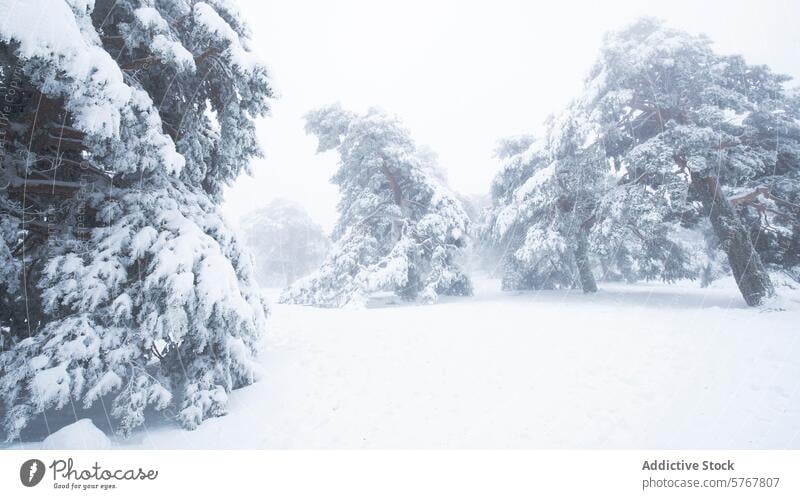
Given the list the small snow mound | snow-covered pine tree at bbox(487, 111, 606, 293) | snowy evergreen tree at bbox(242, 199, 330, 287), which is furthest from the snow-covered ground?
snowy evergreen tree at bbox(242, 199, 330, 287)

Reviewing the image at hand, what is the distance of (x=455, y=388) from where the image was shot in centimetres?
507

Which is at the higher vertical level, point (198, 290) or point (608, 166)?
point (608, 166)

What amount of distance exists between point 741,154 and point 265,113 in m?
11.8

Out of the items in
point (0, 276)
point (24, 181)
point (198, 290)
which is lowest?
point (198, 290)

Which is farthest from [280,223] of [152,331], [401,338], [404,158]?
[152,331]

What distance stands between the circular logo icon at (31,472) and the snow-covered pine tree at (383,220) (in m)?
8.96

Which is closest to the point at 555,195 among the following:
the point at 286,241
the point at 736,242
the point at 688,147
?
the point at 688,147

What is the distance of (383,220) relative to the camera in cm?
1380

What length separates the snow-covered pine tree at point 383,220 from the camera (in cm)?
1291

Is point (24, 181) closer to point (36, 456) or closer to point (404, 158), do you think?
point (36, 456)

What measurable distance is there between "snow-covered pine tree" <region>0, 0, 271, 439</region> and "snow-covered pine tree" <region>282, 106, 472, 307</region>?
26.7 feet

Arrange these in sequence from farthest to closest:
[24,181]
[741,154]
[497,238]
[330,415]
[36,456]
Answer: [497,238]
[741,154]
[330,415]
[24,181]
[36,456]

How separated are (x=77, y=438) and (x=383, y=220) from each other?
1118 cm

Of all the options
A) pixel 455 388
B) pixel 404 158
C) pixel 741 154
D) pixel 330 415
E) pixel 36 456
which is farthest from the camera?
pixel 404 158
